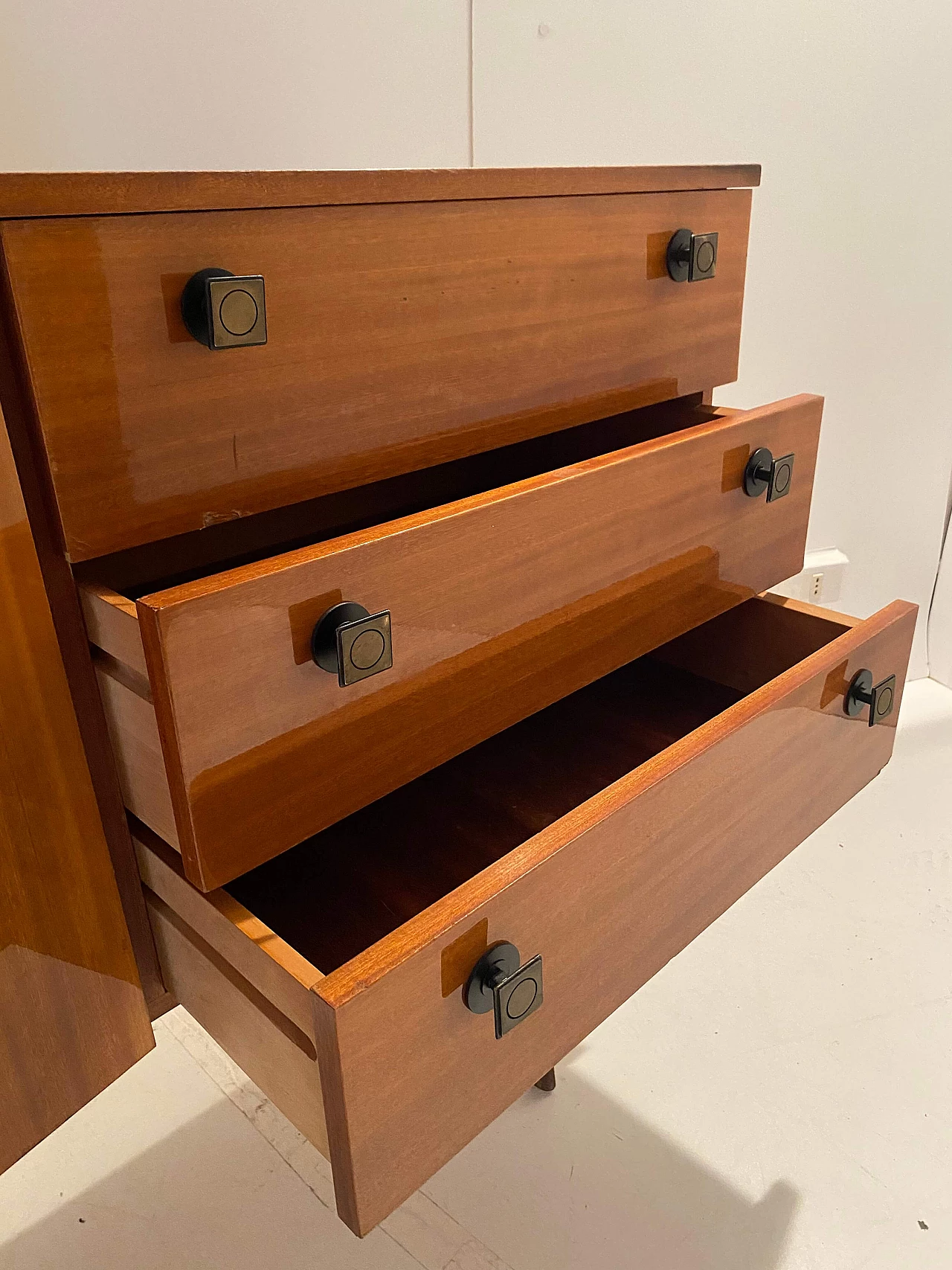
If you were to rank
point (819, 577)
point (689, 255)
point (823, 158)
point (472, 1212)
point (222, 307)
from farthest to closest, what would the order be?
point (819, 577) → point (823, 158) → point (472, 1212) → point (689, 255) → point (222, 307)

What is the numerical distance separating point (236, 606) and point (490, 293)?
0.28 meters

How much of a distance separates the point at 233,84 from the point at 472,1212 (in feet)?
3.56

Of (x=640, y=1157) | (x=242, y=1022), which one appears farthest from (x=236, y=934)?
(x=640, y=1157)

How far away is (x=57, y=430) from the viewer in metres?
0.46

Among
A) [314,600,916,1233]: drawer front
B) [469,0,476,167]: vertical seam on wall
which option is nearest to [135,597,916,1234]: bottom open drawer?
[314,600,916,1233]: drawer front

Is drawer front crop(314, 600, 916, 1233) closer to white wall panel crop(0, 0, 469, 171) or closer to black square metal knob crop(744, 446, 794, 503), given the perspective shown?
black square metal knob crop(744, 446, 794, 503)

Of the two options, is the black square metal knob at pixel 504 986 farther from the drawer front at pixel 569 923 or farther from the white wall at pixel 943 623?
the white wall at pixel 943 623

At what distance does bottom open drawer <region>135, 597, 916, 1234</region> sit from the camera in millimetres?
490

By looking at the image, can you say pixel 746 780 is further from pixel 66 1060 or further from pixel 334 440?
pixel 66 1060

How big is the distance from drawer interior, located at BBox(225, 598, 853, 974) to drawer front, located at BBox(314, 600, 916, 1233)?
16 cm

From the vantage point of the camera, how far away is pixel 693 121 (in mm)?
1269

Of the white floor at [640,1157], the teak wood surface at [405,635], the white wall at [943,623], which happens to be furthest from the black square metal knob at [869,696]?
the white wall at [943,623]

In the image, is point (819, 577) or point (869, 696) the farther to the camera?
point (819, 577)

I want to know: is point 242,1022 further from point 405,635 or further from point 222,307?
point 222,307
